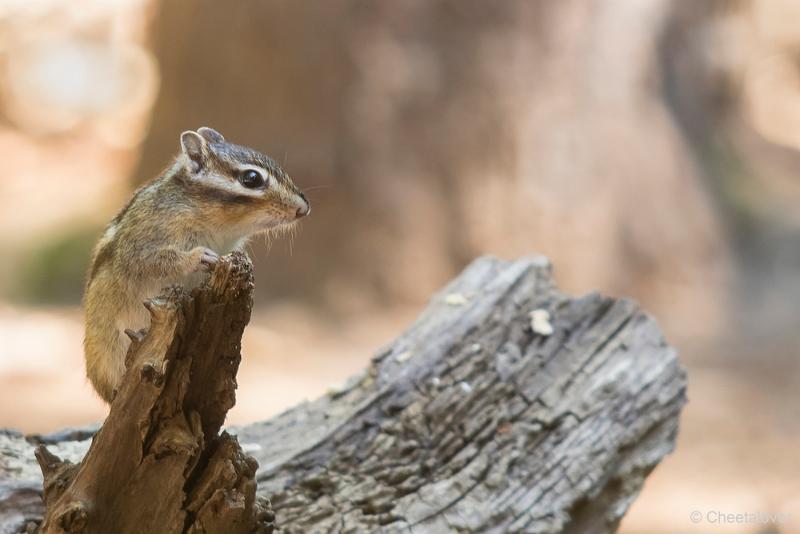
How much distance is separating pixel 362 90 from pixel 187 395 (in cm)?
569

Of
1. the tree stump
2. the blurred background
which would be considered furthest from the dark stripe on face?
the blurred background

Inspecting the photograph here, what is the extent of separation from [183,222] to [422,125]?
515cm

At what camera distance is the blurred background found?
7.67 meters

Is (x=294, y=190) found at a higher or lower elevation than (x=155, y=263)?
higher

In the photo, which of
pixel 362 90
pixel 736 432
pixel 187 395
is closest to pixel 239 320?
pixel 187 395

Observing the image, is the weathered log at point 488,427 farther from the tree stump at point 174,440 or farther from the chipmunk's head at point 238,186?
the chipmunk's head at point 238,186

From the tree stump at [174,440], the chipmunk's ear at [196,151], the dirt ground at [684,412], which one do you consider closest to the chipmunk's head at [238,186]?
the chipmunk's ear at [196,151]

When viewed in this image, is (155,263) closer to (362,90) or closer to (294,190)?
(294,190)

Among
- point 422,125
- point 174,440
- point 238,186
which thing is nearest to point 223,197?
point 238,186

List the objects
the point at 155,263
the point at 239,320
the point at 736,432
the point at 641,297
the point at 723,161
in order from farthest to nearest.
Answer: the point at 723,161
the point at 641,297
the point at 736,432
the point at 155,263
the point at 239,320

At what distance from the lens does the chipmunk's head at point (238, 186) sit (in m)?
3.12

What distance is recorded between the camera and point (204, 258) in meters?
2.88

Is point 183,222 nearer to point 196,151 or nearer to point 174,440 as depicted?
point 196,151

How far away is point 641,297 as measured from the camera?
8680 millimetres
